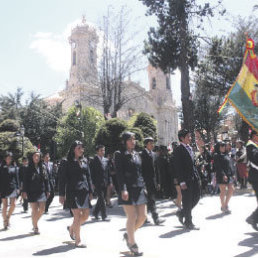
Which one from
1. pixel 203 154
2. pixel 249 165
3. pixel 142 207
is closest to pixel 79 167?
pixel 142 207

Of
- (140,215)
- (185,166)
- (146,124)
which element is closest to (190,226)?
(185,166)

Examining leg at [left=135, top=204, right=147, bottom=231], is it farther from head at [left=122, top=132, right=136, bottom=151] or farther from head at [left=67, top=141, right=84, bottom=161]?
head at [left=67, top=141, right=84, bottom=161]

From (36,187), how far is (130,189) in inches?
118

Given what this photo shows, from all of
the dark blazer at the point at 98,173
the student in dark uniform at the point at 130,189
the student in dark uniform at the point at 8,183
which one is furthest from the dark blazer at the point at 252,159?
the student in dark uniform at the point at 8,183

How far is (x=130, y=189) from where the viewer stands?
5004 mm

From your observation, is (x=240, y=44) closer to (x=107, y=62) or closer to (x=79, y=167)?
(x=107, y=62)

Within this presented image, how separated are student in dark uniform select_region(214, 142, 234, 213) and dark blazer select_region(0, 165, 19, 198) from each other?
503cm

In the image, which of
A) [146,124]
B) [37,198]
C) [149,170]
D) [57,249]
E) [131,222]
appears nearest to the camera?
[131,222]

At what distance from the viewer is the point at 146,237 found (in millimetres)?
6199

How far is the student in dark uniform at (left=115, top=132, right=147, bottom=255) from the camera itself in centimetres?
491

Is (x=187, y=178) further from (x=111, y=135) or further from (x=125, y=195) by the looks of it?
(x=111, y=135)

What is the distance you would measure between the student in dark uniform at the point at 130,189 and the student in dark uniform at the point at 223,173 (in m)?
4.03

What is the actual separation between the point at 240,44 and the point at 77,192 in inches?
842

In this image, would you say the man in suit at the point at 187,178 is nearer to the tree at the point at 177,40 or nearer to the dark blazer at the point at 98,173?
the dark blazer at the point at 98,173
